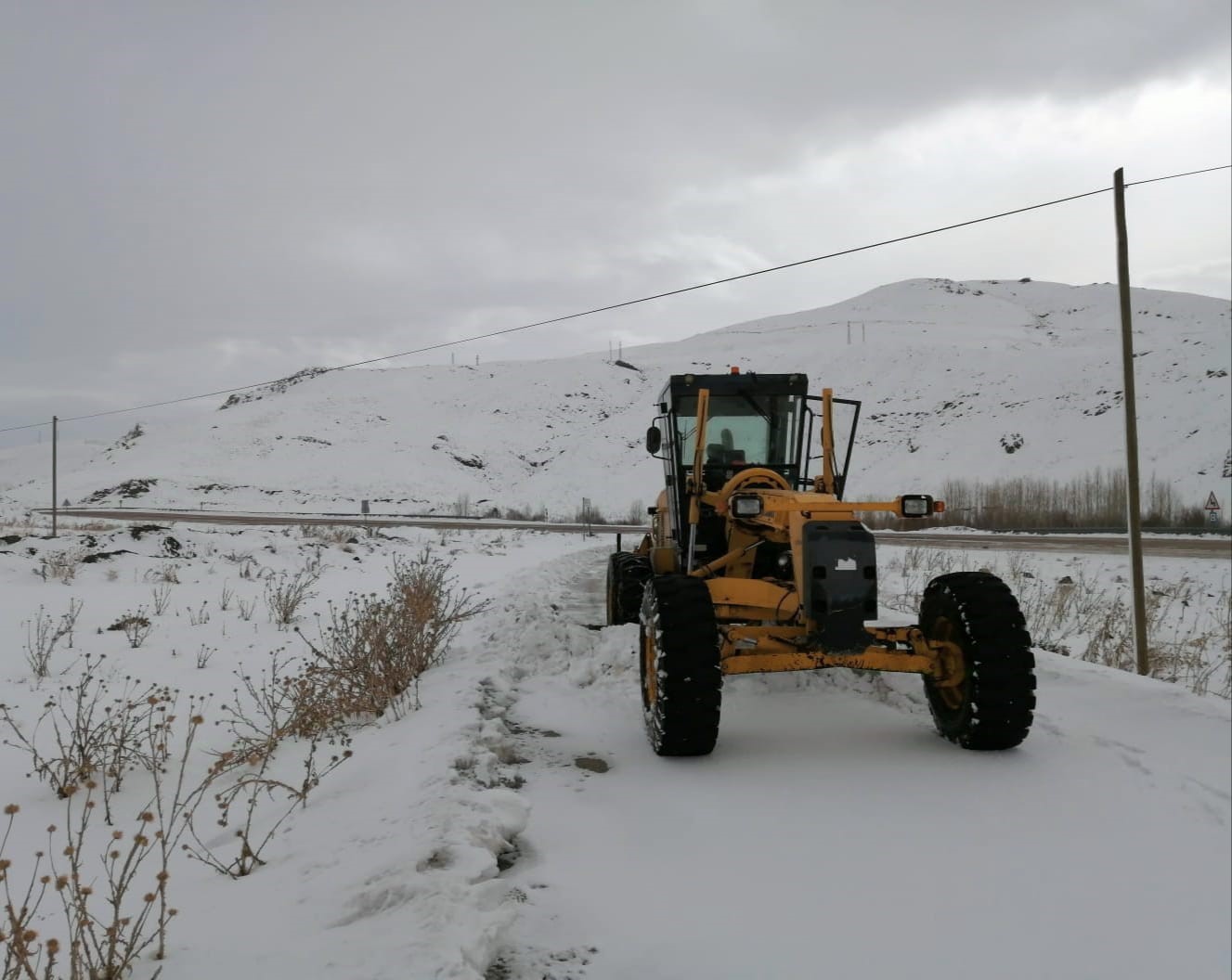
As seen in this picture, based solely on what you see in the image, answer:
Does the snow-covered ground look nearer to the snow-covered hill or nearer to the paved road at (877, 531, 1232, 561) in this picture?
the paved road at (877, 531, 1232, 561)

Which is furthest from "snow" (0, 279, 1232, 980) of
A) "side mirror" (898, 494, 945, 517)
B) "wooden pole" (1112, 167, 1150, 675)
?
"side mirror" (898, 494, 945, 517)

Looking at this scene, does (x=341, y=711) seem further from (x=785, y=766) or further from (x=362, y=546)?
(x=362, y=546)

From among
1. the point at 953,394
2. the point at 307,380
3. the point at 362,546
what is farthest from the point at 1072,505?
the point at 307,380

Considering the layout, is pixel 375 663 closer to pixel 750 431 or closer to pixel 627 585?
pixel 627 585

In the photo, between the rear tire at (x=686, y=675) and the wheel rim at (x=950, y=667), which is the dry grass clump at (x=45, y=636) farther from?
the wheel rim at (x=950, y=667)

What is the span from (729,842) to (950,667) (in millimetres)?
2044

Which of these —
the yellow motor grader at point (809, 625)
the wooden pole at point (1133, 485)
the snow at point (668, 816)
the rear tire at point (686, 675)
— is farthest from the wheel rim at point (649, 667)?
the wooden pole at point (1133, 485)

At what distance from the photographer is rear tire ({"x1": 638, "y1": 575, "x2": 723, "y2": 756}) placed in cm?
430

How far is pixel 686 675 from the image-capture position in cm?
429

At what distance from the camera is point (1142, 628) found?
6617mm

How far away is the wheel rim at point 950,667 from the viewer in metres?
4.57

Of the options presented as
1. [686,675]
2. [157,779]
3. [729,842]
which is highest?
[686,675]

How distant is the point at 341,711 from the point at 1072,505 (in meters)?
25.0

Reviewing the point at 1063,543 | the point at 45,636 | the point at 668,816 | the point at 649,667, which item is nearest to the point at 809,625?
the point at 649,667
